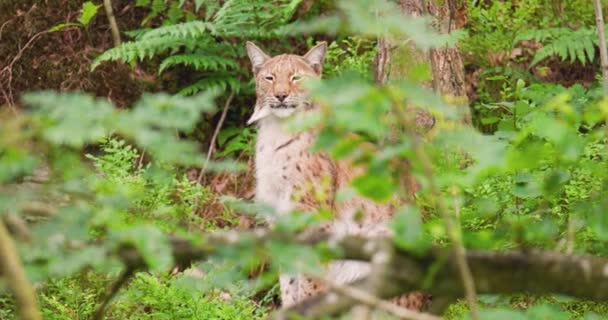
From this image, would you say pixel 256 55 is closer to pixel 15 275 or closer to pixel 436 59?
pixel 436 59

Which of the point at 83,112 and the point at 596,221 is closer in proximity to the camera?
the point at 83,112

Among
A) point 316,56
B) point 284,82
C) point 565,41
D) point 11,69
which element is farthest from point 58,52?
point 565,41

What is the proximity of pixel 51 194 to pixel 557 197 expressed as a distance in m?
3.66

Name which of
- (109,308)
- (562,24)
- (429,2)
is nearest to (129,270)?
(109,308)

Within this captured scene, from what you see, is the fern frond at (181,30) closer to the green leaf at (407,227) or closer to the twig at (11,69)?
the twig at (11,69)

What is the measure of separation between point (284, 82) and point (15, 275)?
427 cm

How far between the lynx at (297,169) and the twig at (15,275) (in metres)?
3.48

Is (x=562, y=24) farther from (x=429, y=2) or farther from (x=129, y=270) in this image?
(x=129, y=270)

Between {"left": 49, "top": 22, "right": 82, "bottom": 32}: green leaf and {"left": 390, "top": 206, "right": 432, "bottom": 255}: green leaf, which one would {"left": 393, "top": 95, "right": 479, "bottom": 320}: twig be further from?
{"left": 49, "top": 22, "right": 82, "bottom": 32}: green leaf

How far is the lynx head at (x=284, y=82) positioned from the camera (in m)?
6.43

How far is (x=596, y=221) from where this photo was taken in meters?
2.91

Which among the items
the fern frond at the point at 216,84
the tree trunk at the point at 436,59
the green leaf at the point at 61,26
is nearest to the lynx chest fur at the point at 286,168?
the tree trunk at the point at 436,59

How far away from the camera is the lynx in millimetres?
5984

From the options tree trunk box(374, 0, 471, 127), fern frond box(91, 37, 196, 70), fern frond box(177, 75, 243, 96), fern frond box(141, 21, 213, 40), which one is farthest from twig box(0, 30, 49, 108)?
tree trunk box(374, 0, 471, 127)
